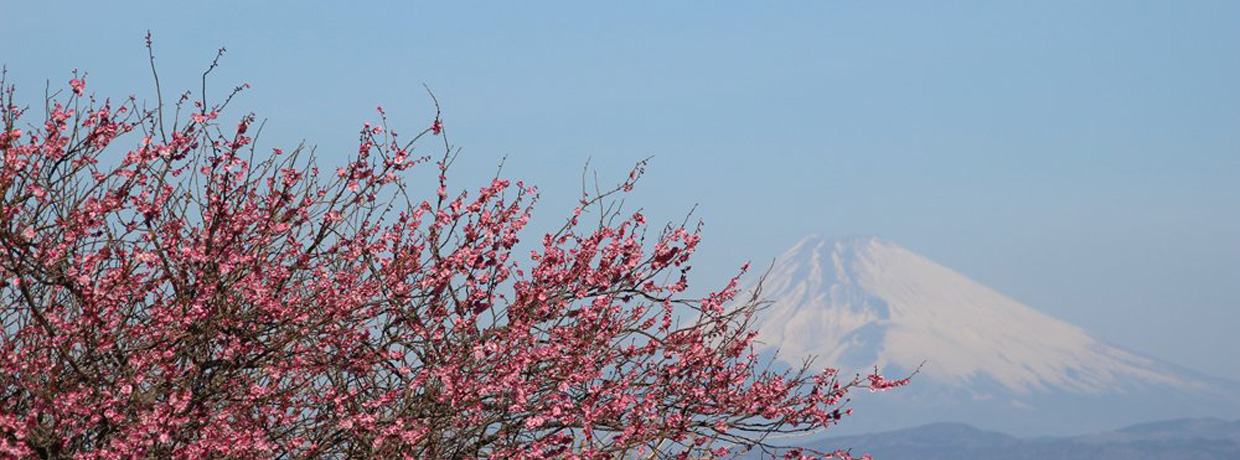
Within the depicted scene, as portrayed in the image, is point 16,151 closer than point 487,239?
Yes

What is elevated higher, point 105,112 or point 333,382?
point 105,112

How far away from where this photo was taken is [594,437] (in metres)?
11.6

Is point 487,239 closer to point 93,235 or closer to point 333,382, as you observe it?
point 333,382

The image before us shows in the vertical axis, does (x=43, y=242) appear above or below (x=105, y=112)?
below

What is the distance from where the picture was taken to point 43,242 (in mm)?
10453

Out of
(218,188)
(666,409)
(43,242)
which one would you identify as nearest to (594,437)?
(666,409)

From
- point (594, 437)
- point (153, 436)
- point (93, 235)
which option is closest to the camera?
point (153, 436)

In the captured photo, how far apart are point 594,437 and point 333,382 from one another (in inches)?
78.6

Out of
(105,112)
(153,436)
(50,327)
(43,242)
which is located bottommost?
(153,436)

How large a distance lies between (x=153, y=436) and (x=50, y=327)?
1.03 m

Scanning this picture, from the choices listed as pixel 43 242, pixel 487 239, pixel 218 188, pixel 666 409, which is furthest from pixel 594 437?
pixel 43 242

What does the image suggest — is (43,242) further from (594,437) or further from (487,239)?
(594,437)

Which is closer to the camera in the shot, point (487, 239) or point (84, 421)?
point (84, 421)

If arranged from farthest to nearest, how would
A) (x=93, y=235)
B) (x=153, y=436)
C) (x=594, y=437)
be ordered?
(x=594, y=437) → (x=93, y=235) → (x=153, y=436)
